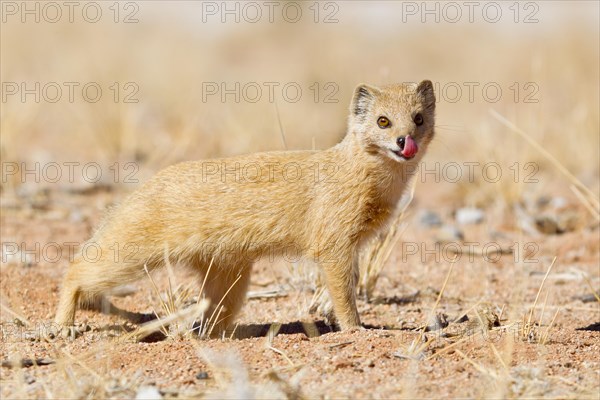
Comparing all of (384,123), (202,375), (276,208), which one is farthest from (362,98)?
(202,375)

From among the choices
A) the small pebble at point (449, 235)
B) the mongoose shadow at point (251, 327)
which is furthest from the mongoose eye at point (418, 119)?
the small pebble at point (449, 235)

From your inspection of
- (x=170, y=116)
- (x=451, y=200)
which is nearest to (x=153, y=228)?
(x=451, y=200)

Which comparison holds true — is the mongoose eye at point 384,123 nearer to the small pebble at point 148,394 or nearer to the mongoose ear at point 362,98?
the mongoose ear at point 362,98

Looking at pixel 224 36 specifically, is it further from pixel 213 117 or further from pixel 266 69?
pixel 213 117

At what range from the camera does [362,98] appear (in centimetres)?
510

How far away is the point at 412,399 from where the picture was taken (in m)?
3.23

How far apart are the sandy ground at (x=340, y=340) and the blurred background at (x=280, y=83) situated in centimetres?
118

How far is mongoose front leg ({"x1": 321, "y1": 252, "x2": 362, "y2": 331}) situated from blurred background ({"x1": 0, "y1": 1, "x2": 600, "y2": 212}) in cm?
109

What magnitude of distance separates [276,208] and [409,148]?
2.98 feet

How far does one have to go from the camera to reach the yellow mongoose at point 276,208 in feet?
15.4

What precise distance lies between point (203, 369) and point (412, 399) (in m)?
1.06

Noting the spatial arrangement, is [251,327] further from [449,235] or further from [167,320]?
[449,235]

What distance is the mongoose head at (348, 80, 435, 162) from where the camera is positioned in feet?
15.6

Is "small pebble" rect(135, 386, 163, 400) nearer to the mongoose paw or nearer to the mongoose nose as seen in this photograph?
the mongoose paw
